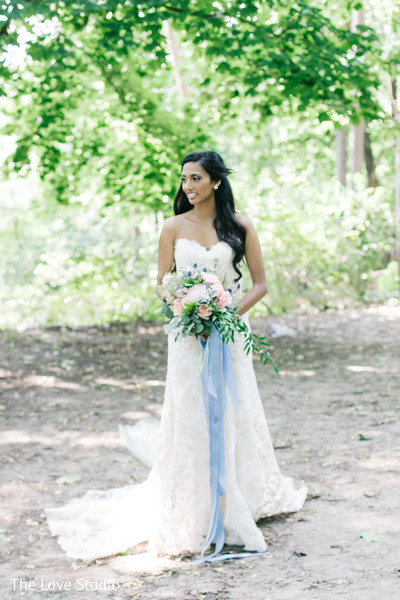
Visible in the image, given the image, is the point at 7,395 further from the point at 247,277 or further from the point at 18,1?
the point at 247,277

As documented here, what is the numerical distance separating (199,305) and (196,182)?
2.44ft

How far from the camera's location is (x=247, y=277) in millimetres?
11188

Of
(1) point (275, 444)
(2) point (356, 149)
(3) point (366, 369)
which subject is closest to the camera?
(1) point (275, 444)

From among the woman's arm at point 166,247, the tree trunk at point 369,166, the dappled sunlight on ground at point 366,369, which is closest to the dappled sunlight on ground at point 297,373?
the dappled sunlight on ground at point 366,369

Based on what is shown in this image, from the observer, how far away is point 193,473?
3711 mm

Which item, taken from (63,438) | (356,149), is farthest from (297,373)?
(356,149)

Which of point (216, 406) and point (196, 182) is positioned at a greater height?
point (196, 182)

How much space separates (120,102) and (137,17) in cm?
293

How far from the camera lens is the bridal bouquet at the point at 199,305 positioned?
3.50 metres

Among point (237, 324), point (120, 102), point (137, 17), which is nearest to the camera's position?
point (237, 324)

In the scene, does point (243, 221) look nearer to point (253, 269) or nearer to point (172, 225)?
point (253, 269)

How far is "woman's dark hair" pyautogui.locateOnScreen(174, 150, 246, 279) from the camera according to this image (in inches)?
146

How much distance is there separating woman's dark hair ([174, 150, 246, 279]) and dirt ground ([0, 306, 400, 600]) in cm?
168

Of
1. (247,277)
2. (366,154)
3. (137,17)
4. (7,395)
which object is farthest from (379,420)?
(366,154)
